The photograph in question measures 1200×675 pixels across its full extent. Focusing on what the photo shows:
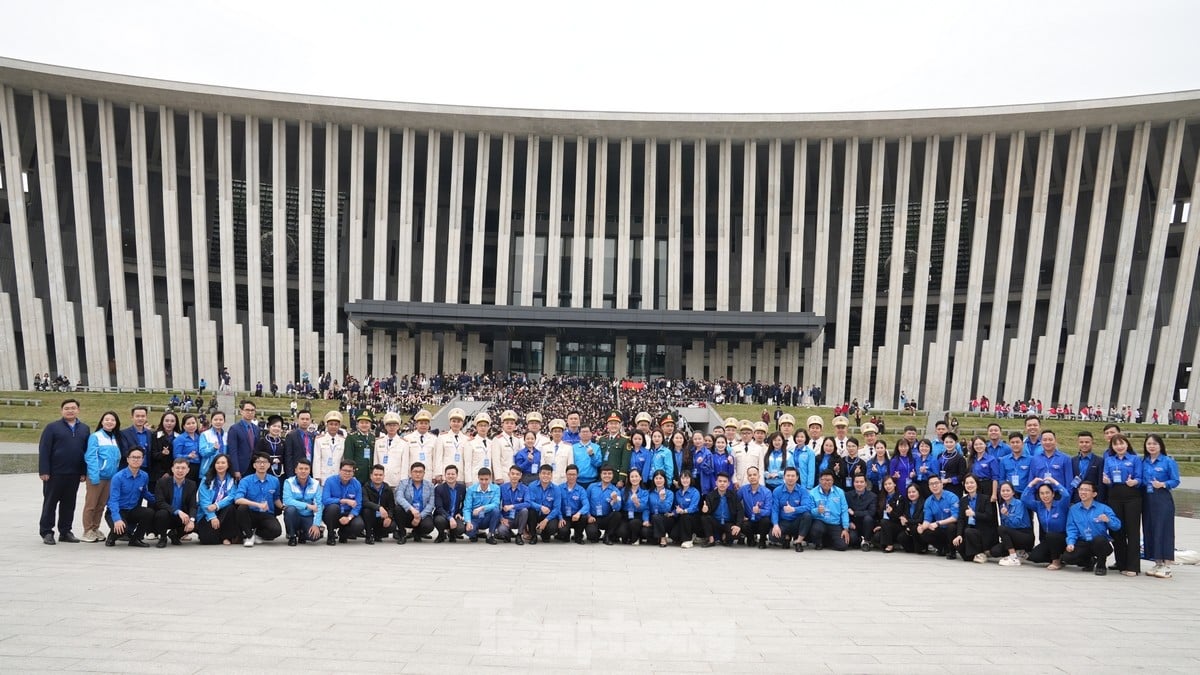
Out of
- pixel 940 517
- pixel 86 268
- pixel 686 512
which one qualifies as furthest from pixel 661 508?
pixel 86 268

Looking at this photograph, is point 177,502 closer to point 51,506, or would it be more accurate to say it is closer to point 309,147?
point 51,506

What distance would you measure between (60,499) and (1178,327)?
49.4 m

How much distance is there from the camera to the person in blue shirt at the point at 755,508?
40.0 ft

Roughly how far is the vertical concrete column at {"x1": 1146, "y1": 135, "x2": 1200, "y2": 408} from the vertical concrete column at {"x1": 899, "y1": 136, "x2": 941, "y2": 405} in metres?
11.7

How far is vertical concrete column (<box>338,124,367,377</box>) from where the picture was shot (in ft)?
151

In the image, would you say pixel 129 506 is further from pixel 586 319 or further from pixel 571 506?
pixel 586 319

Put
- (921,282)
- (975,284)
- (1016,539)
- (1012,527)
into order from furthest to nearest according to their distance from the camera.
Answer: (921,282), (975,284), (1012,527), (1016,539)

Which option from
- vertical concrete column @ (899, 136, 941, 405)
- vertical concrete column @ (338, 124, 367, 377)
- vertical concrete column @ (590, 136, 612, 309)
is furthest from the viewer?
vertical concrete column @ (590, 136, 612, 309)

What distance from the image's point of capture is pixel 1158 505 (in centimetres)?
1058

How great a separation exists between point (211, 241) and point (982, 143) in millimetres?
46057

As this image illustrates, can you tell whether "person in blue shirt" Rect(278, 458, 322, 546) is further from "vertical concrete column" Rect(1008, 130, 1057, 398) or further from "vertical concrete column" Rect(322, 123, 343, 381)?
"vertical concrete column" Rect(1008, 130, 1057, 398)

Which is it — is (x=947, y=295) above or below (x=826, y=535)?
above

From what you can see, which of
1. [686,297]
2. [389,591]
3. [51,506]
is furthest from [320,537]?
[686,297]

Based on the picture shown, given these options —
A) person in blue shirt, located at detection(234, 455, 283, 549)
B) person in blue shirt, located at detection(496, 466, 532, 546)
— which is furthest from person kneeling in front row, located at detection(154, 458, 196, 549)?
person in blue shirt, located at detection(496, 466, 532, 546)
